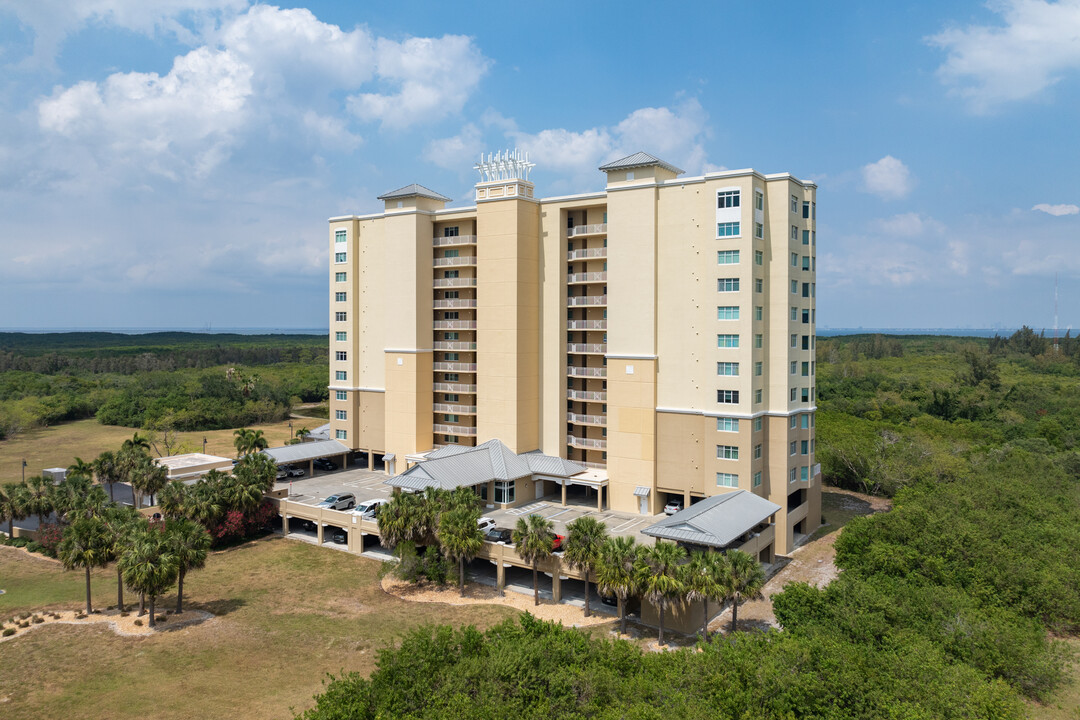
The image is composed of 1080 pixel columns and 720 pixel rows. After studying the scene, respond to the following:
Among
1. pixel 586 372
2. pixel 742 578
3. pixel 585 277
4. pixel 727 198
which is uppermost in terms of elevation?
pixel 727 198

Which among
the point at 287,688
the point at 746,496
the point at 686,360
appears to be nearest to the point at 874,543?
the point at 746,496

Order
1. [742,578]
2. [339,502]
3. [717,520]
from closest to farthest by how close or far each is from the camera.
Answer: [742,578]
[717,520]
[339,502]

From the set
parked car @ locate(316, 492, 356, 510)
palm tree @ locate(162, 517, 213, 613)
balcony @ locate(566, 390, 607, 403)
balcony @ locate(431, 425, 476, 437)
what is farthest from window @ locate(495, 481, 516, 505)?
palm tree @ locate(162, 517, 213, 613)

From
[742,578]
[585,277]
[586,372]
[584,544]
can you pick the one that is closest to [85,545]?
[584,544]

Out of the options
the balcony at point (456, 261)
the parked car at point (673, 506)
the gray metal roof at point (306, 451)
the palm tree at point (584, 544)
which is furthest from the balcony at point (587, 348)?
the gray metal roof at point (306, 451)

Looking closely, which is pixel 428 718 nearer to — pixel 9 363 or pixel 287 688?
pixel 287 688

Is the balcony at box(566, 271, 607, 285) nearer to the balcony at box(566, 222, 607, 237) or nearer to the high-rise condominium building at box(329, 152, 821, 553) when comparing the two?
the high-rise condominium building at box(329, 152, 821, 553)

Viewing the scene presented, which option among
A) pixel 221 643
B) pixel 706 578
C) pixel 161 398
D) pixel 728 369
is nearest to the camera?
pixel 706 578

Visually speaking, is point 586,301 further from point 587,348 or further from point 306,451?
point 306,451
